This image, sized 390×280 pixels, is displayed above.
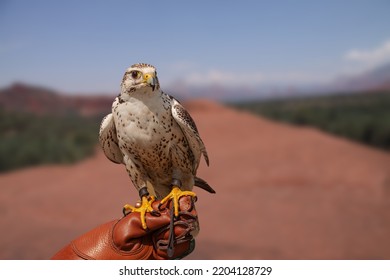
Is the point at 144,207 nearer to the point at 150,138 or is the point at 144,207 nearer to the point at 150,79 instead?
the point at 150,138

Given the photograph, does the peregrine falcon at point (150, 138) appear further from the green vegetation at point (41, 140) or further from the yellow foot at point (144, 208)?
the green vegetation at point (41, 140)

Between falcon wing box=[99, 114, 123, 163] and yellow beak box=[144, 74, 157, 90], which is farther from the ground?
yellow beak box=[144, 74, 157, 90]

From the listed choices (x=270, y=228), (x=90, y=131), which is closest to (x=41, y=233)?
(x=270, y=228)

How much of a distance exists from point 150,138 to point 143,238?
17.7 inches

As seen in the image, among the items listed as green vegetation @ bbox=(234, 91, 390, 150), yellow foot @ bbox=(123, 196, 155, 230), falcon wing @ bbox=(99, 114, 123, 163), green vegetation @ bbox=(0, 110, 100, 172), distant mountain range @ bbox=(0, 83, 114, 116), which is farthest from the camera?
distant mountain range @ bbox=(0, 83, 114, 116)

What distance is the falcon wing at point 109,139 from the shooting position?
2.01 m

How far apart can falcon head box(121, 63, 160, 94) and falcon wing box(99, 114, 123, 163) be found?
0.78 ft

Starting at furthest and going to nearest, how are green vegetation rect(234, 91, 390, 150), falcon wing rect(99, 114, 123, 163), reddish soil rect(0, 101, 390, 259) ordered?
green vegetation rect(234, 91, 390, 150) < reddish soil rect(0, 101, 390, 259) < falcon wing rect(99, 114, 123, 163)

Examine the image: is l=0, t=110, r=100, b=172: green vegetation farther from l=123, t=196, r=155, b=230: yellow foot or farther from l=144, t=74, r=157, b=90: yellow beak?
l=144, t=74, r=157, b=90: yellow beak

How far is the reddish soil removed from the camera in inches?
210

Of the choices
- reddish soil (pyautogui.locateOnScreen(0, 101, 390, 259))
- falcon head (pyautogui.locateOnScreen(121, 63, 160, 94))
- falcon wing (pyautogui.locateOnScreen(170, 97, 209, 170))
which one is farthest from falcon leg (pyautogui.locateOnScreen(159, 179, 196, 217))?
reddish soil (pyautogui.locateOnScreen(0, 101, 390, 259))

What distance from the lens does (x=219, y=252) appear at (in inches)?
197

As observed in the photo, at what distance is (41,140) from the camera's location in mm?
12641

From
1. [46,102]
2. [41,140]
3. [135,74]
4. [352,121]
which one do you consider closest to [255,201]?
[135,74]
